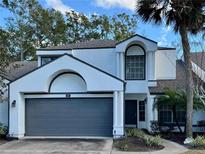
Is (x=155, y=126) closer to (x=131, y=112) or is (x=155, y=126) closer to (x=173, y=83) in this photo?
(x=131, y=112)

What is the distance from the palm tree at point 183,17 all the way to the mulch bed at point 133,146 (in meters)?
2.98

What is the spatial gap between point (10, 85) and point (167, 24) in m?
10.2

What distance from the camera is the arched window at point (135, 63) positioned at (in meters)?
27.6

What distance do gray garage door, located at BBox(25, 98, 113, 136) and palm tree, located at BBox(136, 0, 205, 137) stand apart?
16.1ft

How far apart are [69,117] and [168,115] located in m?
6.95

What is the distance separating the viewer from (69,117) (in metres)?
24.6

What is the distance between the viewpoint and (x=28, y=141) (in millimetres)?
22359

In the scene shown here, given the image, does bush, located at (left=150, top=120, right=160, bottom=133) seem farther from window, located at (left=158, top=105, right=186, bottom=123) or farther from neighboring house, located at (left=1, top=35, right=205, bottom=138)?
window, located at (left=158, top=105, right=186, bottom=123)

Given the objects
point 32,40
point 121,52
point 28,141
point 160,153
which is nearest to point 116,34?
point 32,40

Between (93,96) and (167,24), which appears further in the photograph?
(93,96)

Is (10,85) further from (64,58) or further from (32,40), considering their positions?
(32,40)

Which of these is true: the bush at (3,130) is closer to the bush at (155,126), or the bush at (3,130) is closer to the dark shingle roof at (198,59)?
the bush at (155,126)

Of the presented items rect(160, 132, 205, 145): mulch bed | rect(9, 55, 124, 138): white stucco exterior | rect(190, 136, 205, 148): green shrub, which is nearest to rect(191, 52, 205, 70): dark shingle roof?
rect(160, 132, 205, 145): mulch bed

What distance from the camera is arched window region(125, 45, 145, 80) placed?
2764cm
